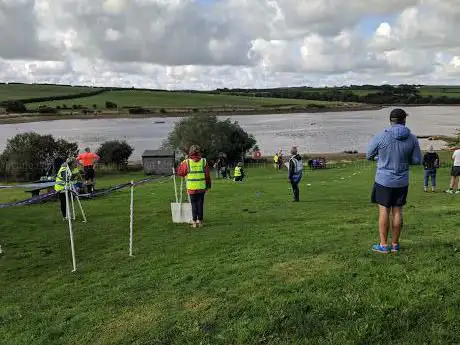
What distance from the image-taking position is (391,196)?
304 inches

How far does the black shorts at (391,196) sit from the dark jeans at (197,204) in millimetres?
Answer: 5581

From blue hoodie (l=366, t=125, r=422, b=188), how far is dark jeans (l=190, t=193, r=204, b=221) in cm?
565

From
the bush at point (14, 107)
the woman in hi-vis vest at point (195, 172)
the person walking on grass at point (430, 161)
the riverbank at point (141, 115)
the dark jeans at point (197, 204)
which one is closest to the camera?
the woman in hi-vis vest at point (195, 172)

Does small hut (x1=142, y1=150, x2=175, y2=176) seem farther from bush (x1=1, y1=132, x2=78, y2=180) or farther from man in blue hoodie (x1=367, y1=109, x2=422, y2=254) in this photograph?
man in blue hoodie (x1=367, y1=109, x2=422, y2=254)

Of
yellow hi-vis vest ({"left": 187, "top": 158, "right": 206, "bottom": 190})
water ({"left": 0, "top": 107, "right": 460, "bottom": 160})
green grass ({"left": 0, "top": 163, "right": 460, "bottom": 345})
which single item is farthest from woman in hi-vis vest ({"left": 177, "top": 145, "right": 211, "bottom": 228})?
water ({"left": 0, "top": 107, "right": 460, "bottom": 160})

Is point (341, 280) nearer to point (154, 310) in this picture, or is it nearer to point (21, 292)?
point (154, 310)

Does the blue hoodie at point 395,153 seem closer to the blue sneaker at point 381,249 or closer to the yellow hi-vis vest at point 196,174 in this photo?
the blue sneaker at point 381,249

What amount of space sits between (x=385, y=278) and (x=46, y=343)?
14.9ft

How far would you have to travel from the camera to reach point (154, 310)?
6.77m

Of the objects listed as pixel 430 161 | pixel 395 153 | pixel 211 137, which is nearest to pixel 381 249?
pixel 395 153

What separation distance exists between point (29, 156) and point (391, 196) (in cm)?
6411

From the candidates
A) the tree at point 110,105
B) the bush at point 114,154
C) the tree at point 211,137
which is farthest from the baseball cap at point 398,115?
the tree at point 110,105

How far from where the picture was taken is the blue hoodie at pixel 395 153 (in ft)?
24.9

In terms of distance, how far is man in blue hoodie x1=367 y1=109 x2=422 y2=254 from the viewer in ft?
24.9
